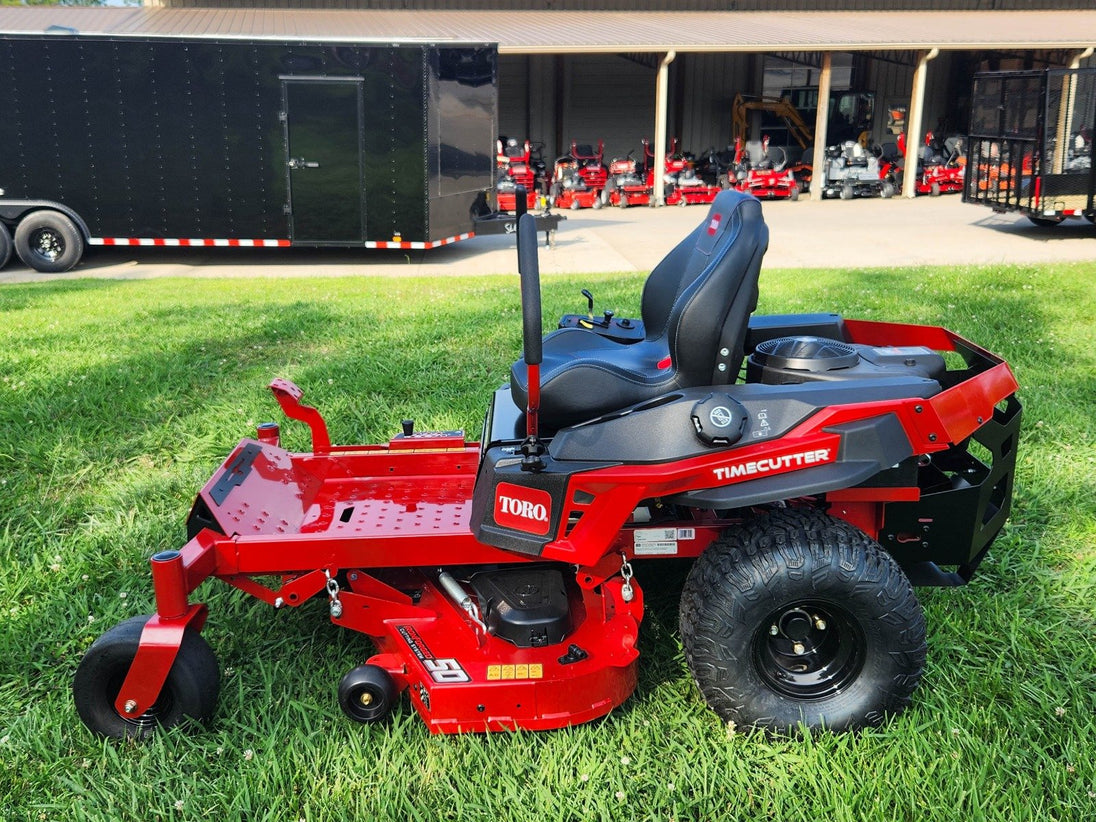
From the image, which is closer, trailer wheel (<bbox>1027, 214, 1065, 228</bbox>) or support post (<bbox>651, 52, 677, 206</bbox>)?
trailer wheel (<bbox>1027, 214, 1065, 228</bbox>)

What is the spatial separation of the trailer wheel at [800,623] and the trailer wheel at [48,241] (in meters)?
10.9

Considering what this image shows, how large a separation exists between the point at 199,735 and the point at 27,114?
1033 cm

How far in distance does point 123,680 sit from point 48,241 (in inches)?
409

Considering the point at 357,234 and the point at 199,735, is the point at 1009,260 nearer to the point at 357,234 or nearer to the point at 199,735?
the point at 357,234

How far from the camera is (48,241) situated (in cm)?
1162

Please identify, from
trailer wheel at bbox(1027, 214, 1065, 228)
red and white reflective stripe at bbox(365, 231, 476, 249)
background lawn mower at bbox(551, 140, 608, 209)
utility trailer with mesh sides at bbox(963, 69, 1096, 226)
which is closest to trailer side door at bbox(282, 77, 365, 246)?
red and white reflective stripe at bbox(365, 231, 476, 249)

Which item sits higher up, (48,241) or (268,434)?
(48,241)

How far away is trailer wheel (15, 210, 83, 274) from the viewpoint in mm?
11398

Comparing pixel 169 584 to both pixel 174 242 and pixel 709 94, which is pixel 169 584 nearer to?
pixel 174 242

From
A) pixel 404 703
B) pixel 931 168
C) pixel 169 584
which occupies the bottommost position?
pixel 404 703

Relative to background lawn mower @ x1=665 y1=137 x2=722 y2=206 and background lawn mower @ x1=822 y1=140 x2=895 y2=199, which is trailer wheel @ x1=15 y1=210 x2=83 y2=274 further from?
background lawn mower @ x1=822 y1=140 x2=895 y2=199

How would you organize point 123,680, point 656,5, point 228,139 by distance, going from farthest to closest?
1. point 656,5
2. point 228,139
3. point 123,680

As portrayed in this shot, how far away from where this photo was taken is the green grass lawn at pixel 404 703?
8.25 ft

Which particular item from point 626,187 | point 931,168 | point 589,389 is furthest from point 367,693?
point 931,168
